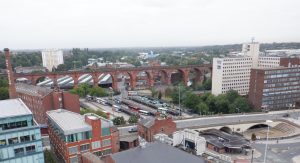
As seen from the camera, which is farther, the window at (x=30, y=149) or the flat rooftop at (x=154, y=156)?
the window at (x=30, y=149)

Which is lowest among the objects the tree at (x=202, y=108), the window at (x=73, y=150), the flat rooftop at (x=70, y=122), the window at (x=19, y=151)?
the tree at (x=202, y=108)

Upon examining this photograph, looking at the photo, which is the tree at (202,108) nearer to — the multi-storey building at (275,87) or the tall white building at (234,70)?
the multi-storey building at (275,87)

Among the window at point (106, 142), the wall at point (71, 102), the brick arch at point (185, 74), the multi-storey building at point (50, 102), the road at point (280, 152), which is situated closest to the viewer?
the window at point (106, 142)

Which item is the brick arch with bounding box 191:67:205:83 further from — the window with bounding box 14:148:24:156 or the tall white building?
the window with bounding box 14:148:24:156

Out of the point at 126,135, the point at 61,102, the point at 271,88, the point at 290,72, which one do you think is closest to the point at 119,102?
the point at 61,102

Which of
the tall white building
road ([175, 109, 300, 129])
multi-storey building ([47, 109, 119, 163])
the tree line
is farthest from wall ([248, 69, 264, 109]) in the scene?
multi-storey building ([47, 109, 119, 163])

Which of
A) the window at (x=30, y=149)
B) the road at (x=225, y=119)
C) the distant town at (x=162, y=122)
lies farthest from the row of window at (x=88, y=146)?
the road at (x=225, y=119)

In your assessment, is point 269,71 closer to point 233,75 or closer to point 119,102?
point 233,75
